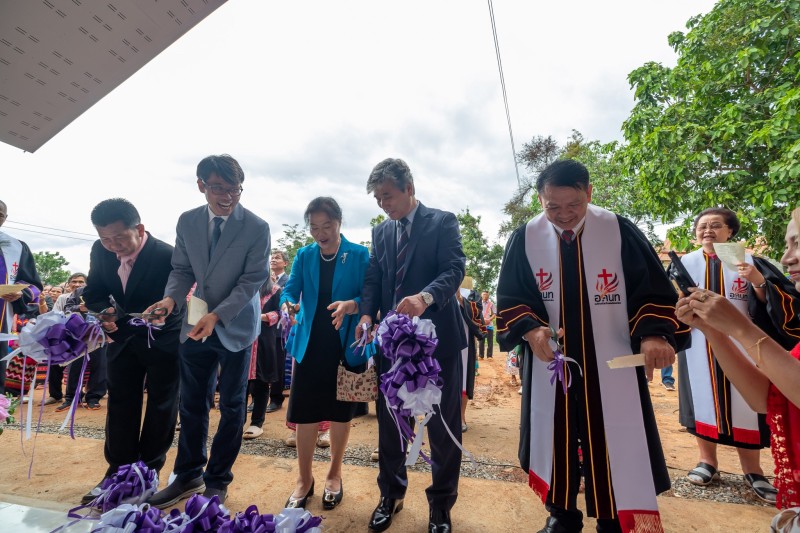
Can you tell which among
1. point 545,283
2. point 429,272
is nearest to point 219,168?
point 429,272

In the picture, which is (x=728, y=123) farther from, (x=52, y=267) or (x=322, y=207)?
(x=52, y=267)

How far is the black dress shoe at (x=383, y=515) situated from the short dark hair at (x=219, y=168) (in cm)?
233

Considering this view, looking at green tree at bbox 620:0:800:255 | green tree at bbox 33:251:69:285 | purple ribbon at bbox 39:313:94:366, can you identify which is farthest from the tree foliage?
green tree at bbox 33:251:69:285

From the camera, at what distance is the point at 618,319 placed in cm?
207

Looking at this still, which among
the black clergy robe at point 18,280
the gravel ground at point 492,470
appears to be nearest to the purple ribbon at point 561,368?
the gravel ground at point 492,470

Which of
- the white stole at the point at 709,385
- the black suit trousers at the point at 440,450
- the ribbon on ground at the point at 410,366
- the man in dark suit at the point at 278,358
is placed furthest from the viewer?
the man in dark suit at the point at 278,358

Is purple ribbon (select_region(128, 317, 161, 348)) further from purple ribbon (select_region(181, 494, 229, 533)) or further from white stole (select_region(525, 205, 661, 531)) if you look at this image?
white stole (select_region(525, 205, 661, 531))

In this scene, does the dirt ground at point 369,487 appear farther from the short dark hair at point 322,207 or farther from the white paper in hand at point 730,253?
the short dark hair at point 322,207

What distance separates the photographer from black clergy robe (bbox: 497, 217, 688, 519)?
195 cm

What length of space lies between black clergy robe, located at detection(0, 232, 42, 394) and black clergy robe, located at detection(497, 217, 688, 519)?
15.7 feet

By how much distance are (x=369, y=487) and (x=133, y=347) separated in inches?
79.4

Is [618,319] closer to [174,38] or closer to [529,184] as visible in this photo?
[174,38]

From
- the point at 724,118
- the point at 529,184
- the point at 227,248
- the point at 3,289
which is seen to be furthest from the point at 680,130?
the point at 529,184

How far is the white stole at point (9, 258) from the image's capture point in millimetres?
3963
